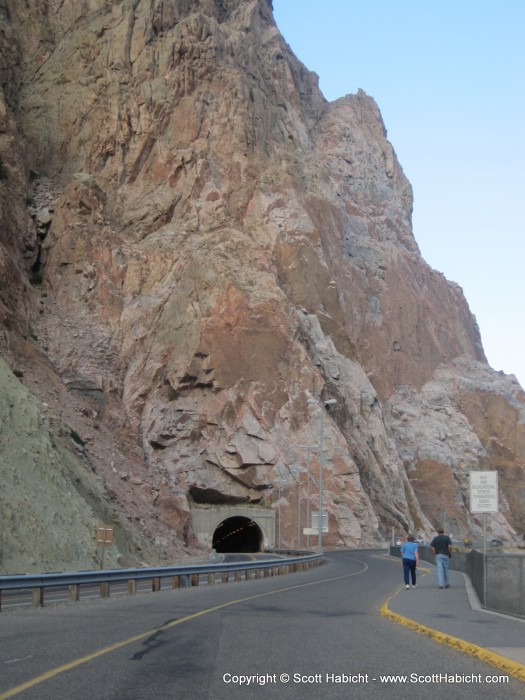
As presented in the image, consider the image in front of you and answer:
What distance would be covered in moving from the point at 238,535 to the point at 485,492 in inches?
2801

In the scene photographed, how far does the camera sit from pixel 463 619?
14.1 m

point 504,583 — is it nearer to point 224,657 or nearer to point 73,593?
point 224,657

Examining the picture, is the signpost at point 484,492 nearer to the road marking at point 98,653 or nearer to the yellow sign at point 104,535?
the road marking at point 98,653

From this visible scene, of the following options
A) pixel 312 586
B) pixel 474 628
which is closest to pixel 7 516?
pixel 312 586

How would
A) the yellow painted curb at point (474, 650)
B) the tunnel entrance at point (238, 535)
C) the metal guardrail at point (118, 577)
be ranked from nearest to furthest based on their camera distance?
the yellow painted curb at point (474, 650), the metal guardrail at point (118, 577), the tunnel entrance at point (238, 535)

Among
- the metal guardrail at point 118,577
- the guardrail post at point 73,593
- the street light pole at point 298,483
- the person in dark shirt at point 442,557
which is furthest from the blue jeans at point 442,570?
the street light pole at point 298,483

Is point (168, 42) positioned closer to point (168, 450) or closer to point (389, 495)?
point (168, 450)

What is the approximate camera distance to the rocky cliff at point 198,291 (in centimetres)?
6781

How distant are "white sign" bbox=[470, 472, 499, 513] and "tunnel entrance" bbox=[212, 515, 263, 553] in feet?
176

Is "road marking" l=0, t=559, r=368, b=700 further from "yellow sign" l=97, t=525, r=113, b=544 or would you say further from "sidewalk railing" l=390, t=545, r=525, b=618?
"yellow sign" l=97, t=525, r=113, b=544

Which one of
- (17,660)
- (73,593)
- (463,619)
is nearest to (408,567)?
(463,619)

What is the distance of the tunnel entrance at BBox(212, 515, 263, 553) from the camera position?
77100mm

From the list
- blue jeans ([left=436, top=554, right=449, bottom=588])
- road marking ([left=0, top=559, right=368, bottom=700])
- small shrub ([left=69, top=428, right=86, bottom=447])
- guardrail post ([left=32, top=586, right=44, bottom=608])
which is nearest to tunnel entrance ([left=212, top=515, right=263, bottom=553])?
small shrub ([left=69, top=428, right=86, bottom=447])

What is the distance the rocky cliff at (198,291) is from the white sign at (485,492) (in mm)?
32372
